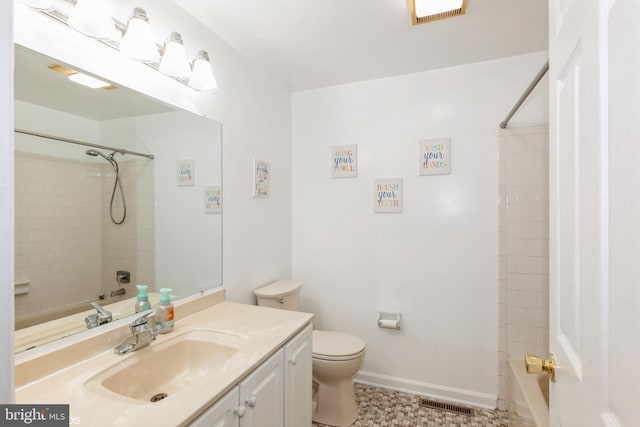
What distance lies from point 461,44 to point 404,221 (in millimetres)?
1233

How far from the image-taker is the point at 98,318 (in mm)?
1157

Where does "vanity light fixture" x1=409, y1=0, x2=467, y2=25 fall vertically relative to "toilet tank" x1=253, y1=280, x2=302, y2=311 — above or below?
above

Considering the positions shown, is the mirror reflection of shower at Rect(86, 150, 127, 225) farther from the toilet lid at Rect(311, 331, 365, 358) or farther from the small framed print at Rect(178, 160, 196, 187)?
the toilet lid at Rect(311, 331, 365, 358)

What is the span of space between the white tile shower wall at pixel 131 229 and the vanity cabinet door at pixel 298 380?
0.75 meters

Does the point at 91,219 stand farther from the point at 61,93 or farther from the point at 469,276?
the point at 469,276

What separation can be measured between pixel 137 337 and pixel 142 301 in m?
0.17

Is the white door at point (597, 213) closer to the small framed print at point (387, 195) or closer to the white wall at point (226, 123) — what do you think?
the white wall at point (226, 123)

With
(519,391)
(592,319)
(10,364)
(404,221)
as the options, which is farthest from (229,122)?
(519,391)

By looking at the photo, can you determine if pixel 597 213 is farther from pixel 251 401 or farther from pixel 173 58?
pixel 173 58

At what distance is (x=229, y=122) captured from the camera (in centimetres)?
187

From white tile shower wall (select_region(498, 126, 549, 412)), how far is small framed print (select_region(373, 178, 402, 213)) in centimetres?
68

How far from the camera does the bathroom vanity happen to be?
2.73 feet

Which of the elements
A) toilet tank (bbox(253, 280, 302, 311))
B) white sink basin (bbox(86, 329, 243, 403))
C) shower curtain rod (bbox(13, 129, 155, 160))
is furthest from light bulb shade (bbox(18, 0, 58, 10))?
toilet tank (bbox(253, 280, 302, 311))

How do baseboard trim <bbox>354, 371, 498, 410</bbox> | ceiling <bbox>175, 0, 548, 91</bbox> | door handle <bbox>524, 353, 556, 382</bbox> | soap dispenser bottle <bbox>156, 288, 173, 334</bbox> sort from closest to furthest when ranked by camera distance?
door handle <bbox>524, 353, 556, 382</bbox>, soap dispenser bottle <bbox>156, 288, 173, 334</bbox>, ceiling <bbox>175, 0, 548, 91</bbox>, baseboard trim <bbox>354, 371, 498, 410</bbox>
